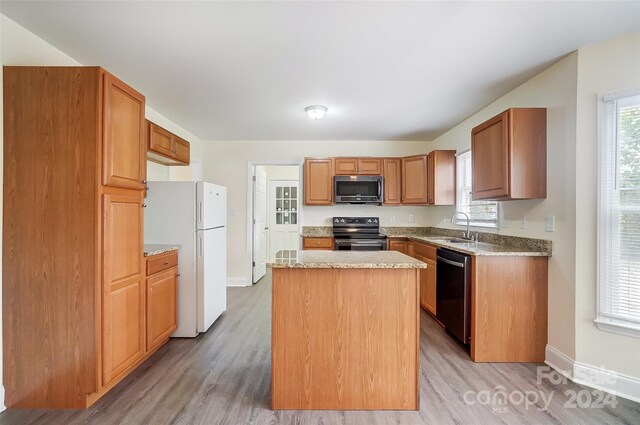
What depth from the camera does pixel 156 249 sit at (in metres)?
2.44

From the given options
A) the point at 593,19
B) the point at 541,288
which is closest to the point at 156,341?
the point at 541,288

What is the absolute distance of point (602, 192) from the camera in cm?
195

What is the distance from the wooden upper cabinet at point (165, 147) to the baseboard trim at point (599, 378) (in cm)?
391

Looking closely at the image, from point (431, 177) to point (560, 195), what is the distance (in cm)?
185

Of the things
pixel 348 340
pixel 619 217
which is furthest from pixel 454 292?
pixel 348 340

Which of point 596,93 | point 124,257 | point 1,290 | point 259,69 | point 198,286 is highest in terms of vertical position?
point 259,69

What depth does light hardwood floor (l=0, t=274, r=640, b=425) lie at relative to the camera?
166cm

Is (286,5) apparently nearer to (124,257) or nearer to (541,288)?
(124,257)

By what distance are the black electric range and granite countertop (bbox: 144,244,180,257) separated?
219 cm

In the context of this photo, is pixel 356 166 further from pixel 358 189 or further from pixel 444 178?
Answer: pixel 444 178

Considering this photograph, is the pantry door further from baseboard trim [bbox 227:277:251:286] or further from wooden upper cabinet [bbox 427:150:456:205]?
wooden upper cabinet [bbox 427:150:456:205]

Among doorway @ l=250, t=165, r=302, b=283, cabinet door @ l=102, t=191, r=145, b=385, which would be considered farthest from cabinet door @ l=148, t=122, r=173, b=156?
doorway @ l=250, t=165, r=302, b=283

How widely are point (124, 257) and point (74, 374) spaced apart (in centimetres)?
74

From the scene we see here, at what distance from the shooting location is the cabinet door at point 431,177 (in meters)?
3.90
